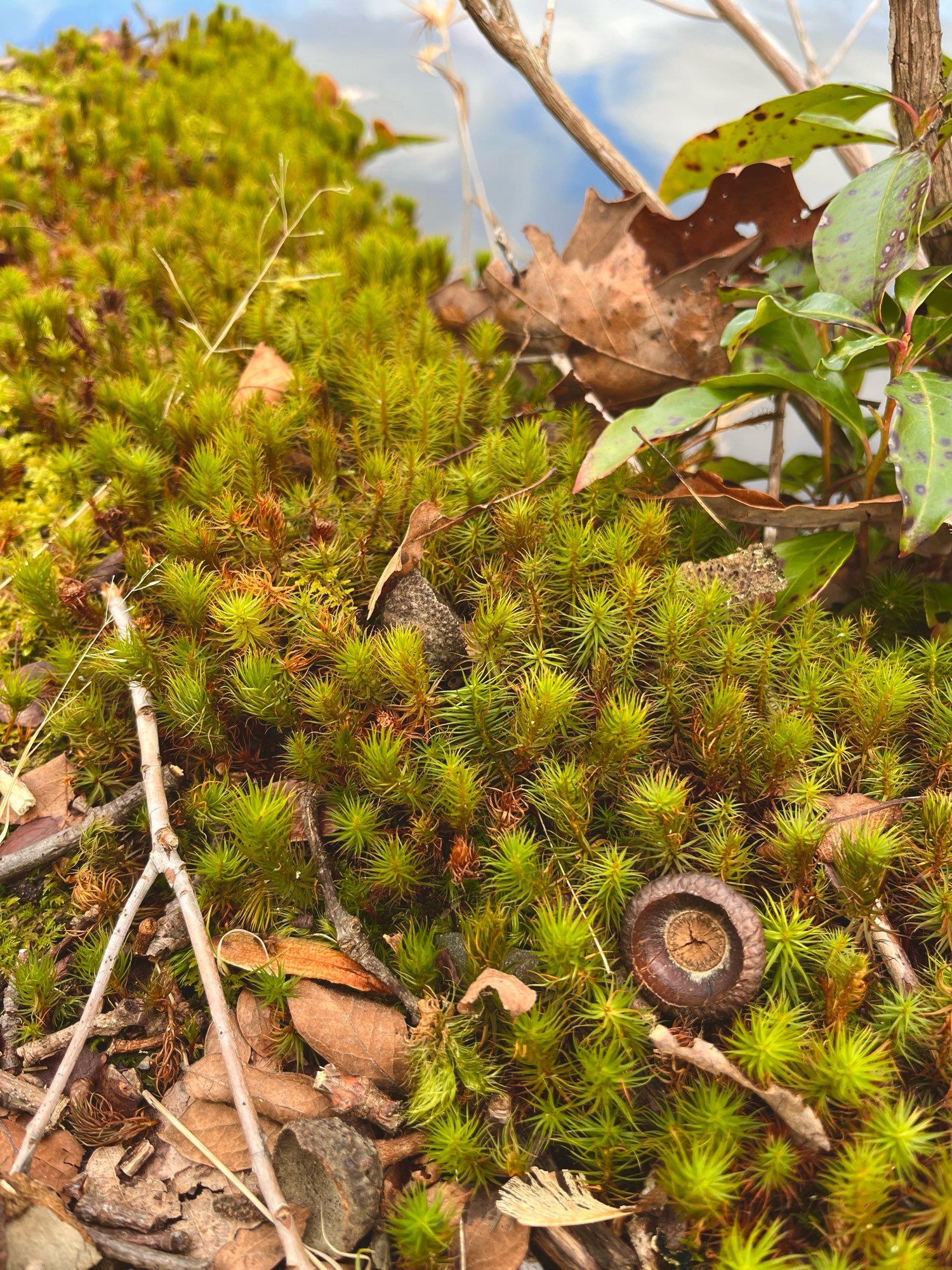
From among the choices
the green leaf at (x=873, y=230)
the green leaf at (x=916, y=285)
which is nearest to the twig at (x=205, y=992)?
the green leaf at (x=873, y=230)

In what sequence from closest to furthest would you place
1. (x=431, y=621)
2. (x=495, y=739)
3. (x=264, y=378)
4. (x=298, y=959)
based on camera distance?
(x=298, y=959) < (x=495, y=739) < (x=431, y=621) < (x=264, y=378)

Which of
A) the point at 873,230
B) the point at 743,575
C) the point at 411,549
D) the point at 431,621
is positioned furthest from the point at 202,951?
the point at 873,230

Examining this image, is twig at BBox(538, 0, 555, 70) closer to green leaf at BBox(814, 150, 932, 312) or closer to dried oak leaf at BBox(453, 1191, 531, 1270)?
green leaf at BBox(814, 150, 932, 312)

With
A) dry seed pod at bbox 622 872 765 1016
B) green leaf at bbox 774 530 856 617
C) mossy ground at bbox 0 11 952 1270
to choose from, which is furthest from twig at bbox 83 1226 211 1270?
green leaf at bbox 774 530 856 617

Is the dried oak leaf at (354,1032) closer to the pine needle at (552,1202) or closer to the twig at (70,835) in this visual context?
the pine needle at (552,1202)

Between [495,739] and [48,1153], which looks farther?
[495,739]

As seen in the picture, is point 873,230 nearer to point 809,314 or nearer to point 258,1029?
point 809,314

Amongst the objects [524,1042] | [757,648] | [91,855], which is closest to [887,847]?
[757,648]

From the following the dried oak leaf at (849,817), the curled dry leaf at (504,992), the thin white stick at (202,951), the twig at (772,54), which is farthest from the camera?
the twig at (772,54)

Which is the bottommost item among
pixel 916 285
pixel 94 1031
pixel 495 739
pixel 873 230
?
pixel 94 1031
